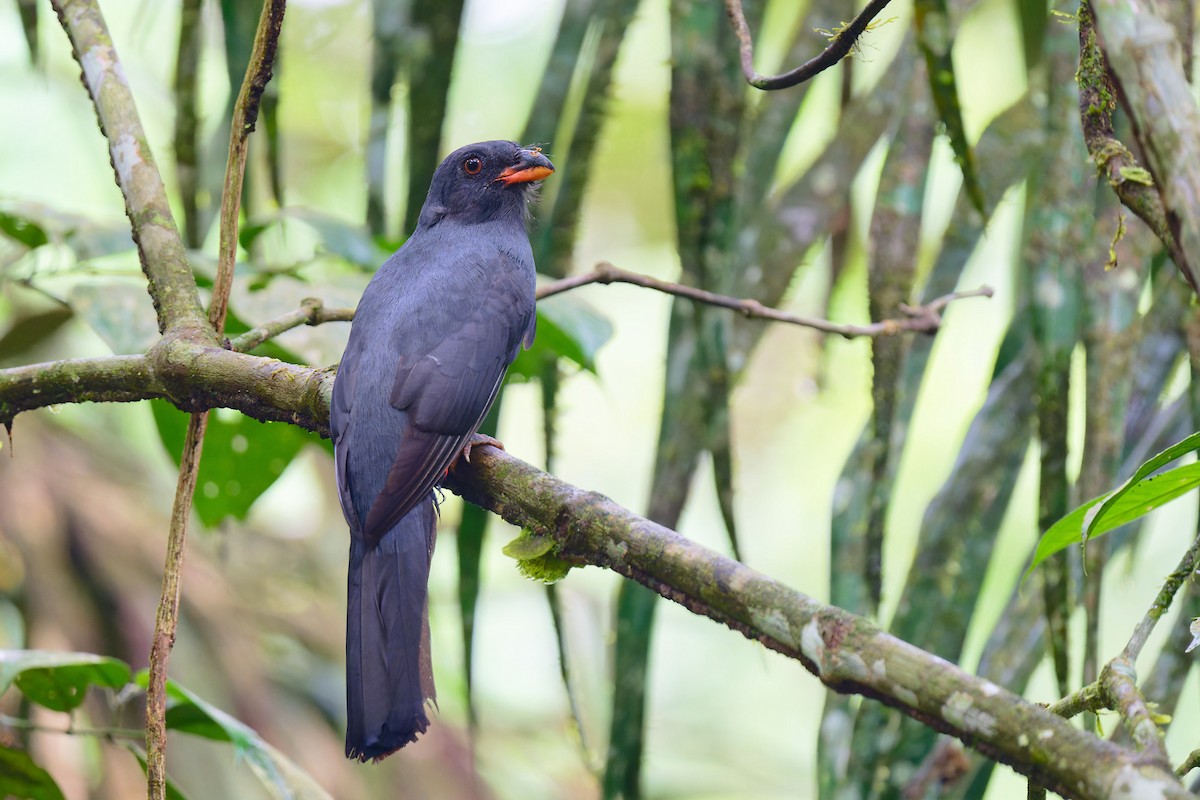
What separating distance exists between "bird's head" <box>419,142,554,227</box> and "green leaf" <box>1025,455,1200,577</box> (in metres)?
2.65

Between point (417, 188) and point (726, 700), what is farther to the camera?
point (726, 700)

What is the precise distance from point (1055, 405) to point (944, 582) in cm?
59

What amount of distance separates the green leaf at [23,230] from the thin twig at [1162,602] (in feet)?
8.30

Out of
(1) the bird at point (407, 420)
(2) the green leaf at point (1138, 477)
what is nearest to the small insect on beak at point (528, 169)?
(1) the bird at point (407, 420)

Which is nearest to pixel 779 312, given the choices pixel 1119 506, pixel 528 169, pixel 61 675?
pixel 528 169

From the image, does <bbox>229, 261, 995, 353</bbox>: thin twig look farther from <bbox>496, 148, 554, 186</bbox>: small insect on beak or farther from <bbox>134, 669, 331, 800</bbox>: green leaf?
<bbox>496, 148, 554, 186</bbox>: small insect on beak

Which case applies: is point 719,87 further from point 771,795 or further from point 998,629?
point 771,795

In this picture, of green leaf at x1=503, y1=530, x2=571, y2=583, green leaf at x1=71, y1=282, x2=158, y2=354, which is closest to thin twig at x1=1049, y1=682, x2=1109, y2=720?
green leaf at x1=503, y1=530, x2=571, y2=583

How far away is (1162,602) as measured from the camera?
1.50 meters

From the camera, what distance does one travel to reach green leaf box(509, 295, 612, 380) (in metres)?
2.64

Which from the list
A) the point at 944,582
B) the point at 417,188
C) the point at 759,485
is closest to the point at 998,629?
the point at 944,582

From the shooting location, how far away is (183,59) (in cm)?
323

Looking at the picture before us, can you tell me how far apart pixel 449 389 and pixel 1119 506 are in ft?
5.54

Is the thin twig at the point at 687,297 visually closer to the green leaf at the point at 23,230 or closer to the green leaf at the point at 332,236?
the green leaf at the point at 332,236
